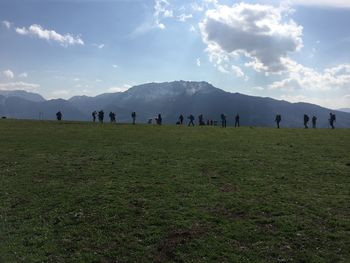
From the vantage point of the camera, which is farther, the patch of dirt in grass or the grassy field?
the grassy field

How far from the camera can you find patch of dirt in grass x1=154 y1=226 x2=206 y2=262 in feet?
58.0

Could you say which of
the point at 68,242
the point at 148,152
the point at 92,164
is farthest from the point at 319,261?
the point at 148,152

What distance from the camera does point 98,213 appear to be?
74.2 ft

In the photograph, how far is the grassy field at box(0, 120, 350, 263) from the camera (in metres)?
18.3

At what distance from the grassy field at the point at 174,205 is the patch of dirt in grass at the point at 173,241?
80 millimetres

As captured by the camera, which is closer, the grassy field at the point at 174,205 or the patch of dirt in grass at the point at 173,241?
the patch of dirt in grass at the point at 173,241

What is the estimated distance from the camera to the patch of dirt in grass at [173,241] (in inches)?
696

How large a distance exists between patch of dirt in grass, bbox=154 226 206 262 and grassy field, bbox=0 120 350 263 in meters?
0.08

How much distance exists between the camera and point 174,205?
23531 millimetres

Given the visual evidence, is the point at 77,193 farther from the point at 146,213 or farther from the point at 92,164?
the point at 92,164

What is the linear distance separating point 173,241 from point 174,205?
4564 millimetres

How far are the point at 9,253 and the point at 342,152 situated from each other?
109 feet

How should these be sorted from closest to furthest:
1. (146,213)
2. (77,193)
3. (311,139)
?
(146,213)
(77,193)
(311,139)

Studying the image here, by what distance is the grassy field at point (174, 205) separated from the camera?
18312 millimetres
